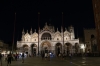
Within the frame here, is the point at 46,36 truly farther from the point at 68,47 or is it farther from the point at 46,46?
the point at 68,47

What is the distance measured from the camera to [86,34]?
7331cm

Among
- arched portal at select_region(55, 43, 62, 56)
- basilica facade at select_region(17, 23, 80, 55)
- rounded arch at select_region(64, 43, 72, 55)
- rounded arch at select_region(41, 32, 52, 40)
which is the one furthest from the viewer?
arched portal at select_region(55, 43, 62, 56)

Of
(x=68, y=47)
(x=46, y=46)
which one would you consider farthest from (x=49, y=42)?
(x=68, y=47)

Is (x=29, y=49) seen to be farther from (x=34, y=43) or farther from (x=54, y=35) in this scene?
(x=54, y=35)

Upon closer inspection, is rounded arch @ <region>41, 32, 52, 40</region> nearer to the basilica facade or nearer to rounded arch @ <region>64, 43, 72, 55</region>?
the basilica facade

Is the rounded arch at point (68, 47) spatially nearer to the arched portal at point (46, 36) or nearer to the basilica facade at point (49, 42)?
the basilica facade at point (49, 42)

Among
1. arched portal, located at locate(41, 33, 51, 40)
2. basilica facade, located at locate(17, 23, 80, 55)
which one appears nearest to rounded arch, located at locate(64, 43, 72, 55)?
basilica facade, located at locate(17, 23, 80, 55)

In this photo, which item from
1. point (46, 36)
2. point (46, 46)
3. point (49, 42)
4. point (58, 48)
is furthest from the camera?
point (58, 48)

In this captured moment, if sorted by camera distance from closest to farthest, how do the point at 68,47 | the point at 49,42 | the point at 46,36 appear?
the point at 49,42 < the point at 46,36 < the point at 68,47

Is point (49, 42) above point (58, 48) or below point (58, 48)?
above

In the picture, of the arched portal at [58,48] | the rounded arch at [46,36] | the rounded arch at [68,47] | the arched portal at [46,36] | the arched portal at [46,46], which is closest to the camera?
the rounded arch at [68,47]

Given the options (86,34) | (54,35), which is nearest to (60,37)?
(54,35)

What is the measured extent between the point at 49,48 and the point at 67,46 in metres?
9.28

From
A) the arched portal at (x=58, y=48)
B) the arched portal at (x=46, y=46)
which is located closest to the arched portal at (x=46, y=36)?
the arched portal at (x=46, y=46)
